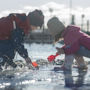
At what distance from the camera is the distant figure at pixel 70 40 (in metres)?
8.09

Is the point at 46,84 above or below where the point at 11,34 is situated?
below

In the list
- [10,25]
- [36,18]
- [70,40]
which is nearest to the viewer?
[70,40]

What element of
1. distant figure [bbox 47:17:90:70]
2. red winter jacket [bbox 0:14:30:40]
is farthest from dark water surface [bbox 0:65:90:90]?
A: red winter jacket [bbox 0:14:30:40]

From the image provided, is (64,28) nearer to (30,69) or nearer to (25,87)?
(30,69)

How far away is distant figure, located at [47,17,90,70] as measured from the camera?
8086 millimetres

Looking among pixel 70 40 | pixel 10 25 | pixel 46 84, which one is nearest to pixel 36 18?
pixel 10 25

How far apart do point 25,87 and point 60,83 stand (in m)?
0.66

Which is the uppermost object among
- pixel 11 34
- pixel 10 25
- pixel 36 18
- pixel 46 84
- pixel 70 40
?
pixel 36 18

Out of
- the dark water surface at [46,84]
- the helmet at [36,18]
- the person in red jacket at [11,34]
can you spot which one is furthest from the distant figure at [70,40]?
the dark water surface at [46,84]

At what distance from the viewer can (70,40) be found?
8.16 meters

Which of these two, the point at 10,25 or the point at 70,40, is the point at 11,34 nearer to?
the point at 10,25

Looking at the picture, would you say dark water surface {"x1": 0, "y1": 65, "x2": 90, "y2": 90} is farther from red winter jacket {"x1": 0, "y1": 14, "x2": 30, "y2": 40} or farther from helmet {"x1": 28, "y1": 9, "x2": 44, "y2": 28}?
red winter jacket {"x1": 0, "y1": 14, "x2": 30, "y2": 40}

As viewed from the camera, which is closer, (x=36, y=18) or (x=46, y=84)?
(x=46, y=84)

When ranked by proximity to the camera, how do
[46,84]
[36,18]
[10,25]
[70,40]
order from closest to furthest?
[46,84] < [70,40] < [36,18] < [10,25]
